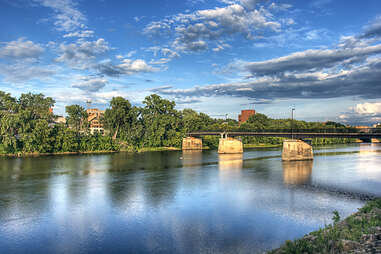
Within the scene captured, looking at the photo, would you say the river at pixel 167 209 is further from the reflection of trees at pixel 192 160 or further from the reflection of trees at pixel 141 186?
the reflection of trees at pixel 192 160

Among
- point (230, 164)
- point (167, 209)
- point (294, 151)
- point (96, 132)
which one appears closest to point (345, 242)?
point (167, 209)

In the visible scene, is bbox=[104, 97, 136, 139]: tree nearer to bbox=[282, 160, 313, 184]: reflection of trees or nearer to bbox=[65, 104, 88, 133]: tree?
bbox=[65, 104, 88, 133]: tree

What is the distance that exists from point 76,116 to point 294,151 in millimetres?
108601

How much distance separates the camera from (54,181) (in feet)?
165

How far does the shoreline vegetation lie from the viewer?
97000mm

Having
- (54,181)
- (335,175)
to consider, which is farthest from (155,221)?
(335,175)

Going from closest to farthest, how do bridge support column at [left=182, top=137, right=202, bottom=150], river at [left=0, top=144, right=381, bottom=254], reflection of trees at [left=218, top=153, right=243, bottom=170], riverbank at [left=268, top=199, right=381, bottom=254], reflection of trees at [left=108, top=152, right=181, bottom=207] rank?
riverbank at [left=268, top=199, right=381, bottom=254] < river at [left=0, top=144, right=381, bottom=254] < reflection of trees at [left=108, top=152, right=181, bottom=207] < reflection of trees at [left=218, top=153, right=243, bottom=170] < bridge support column at [left=182, top=137, right=202, bottom=150]

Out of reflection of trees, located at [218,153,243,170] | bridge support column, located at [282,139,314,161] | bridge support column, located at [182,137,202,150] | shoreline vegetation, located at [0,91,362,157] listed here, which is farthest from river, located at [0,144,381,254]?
bridge support column, located at [182,137,202,150]

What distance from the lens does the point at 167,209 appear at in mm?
33406

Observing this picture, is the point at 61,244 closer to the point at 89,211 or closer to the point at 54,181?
the point at 89,211

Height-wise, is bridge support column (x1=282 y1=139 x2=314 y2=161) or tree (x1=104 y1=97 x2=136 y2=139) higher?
tree (x1=104 y1=97 x2=136 y2=139)

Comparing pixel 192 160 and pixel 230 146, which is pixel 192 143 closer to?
pixel 230 146

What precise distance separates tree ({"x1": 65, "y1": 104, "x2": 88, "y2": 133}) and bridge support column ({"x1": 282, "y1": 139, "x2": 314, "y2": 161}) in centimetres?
9864

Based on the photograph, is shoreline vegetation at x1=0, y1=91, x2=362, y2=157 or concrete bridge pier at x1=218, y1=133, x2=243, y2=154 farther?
concrete bridge pier at x1=218, y1=133, x2=243, y2=154
